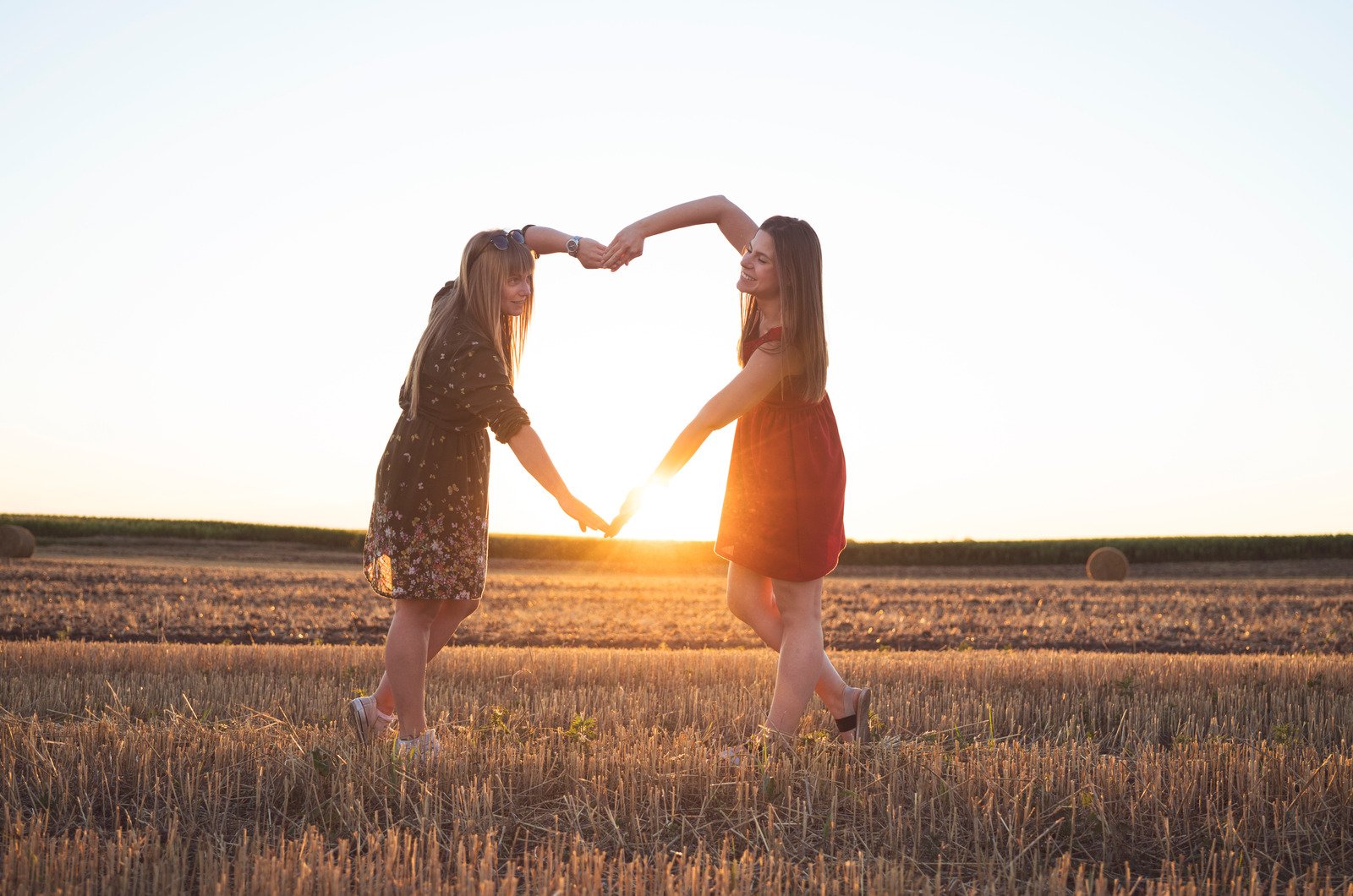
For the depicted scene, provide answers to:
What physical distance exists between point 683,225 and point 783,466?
4.72 ft

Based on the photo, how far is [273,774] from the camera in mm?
3750

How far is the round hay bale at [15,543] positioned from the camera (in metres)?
31.0

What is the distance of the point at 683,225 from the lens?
16.2 ft

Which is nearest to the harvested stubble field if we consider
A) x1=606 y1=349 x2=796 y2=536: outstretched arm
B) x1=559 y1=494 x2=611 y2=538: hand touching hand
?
x1=559 y1=494 x2=611 y2=538: hand touching hand

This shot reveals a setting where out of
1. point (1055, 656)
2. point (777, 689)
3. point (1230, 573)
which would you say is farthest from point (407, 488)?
point (1230, 573)

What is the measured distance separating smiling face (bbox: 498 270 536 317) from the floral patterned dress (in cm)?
21

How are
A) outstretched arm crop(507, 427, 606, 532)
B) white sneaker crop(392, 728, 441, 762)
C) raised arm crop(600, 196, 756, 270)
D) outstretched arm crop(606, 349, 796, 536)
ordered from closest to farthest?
white sneaker crop(392, 728, 441, 762) < outstretched arm crop(606, 349, 796, 536) < outstretched arm crop(507, 427, 606, 532) < raised arm crop(600, 196, 756, 270)

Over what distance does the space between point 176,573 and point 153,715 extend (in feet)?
63.5

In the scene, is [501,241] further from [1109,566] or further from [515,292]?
[1109,566]

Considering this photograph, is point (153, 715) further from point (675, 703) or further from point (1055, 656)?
point (1055, 656)

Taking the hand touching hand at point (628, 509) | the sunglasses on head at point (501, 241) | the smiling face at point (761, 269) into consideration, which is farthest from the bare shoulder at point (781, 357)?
the sunglasses on head at point (501, 241)

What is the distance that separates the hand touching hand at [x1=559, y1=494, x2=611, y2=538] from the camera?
4.42 m

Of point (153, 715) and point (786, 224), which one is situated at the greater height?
point (786, 224)

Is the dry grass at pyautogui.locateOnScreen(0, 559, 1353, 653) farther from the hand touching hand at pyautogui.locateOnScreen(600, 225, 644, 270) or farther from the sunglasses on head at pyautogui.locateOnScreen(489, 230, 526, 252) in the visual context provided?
the sunglasses on head at pyautogui.locateOnScreen(489, 230, 526, 252)
